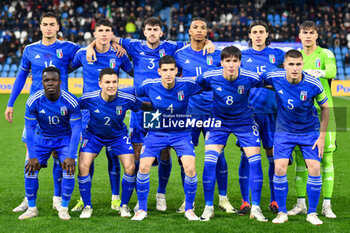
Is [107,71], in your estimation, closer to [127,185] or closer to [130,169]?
[130,169]

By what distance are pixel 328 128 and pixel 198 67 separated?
177 cm

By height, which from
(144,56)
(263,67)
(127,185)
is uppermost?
(144,56)

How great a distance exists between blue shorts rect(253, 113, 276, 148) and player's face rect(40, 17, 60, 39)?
272cm

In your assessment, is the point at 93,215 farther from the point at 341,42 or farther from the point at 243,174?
the point at 341,42

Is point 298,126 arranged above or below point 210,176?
above

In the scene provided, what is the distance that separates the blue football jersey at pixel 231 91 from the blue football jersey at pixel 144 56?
0.87 meters

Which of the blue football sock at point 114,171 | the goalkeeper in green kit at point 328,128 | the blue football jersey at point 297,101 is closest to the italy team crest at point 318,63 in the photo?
the goalkeeper in green kit at point 328,128

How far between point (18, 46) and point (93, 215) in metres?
19.6

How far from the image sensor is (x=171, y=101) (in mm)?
6605

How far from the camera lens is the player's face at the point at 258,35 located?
22.6 ft

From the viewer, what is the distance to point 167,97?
21.7 ft

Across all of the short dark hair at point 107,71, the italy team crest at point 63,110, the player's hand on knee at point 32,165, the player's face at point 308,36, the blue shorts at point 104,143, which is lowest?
the player's hand on knee at point 32,165

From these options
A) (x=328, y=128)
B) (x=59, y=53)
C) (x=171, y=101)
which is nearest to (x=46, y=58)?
(x=59, y=53)

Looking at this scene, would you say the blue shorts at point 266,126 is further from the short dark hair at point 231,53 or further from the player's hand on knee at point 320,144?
the short dark hair at point 231,53
